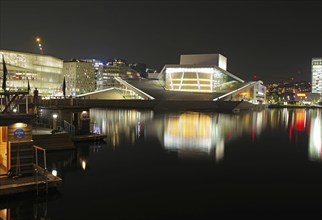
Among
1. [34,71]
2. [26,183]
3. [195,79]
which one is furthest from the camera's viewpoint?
[195,79]

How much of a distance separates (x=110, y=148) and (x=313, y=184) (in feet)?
42.6

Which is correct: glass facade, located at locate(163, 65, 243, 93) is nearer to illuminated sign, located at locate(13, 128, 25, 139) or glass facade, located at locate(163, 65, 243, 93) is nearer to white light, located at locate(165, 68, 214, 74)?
white light, located at locate(165, 68, 214, 74)

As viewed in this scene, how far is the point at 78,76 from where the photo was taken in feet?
376

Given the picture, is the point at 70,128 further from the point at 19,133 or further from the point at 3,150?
the point at 19,133

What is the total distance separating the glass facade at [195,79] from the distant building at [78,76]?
36159 mm

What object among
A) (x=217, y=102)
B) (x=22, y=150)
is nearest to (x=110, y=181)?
(x=22, y=150)

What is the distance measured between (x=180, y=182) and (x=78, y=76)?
105 m

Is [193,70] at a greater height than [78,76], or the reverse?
[193,70]

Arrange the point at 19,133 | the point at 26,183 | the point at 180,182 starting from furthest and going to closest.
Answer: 1. the point at 180,182
2. the point at 19,133
3. the point at 26,183

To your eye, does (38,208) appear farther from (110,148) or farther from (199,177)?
(110,148)

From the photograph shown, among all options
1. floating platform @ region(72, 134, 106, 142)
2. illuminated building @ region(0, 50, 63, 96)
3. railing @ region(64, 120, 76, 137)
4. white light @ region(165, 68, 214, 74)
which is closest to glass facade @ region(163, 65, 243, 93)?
white light @ region(165, 68, 214, 74)

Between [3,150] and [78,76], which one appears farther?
[78,76]

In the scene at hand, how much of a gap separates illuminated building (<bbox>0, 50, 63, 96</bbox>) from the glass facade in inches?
1167

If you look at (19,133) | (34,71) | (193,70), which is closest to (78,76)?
(34,71)
